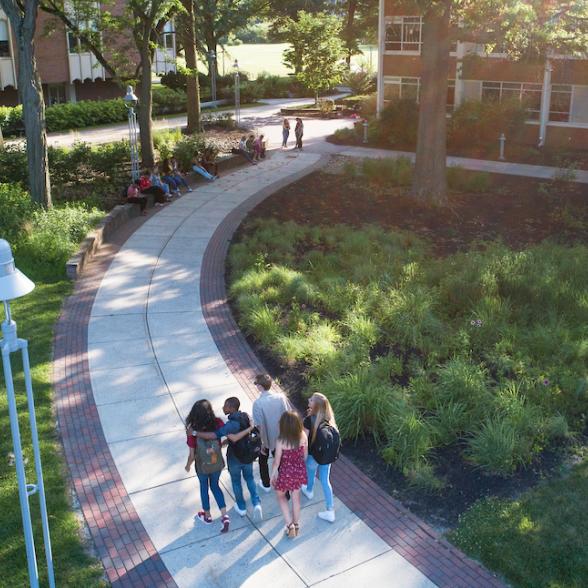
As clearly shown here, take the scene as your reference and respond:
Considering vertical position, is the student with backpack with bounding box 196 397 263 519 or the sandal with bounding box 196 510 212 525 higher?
the student with backpack with bounding box 196 397 263 519

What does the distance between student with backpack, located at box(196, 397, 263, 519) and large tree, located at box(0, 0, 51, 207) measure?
12164 millimetres

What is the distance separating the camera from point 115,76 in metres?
22.1

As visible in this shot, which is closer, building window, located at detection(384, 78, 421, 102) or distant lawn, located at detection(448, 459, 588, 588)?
distant lawn, located at detection(448, 459, 588, 588)

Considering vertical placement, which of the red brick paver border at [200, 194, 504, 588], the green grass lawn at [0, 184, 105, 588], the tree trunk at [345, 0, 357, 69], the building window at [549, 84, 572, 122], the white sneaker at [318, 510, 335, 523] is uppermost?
the tree trunk at [345, 0, 357, 69]

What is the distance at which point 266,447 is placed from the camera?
7473 mm

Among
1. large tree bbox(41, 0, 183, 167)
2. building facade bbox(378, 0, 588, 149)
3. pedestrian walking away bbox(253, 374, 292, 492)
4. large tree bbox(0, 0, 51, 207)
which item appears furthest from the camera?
building facade bbox(378, 0, 588, 149)

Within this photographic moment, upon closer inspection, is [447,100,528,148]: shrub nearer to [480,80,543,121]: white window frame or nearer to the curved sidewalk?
[480,80,543,121]: white window frame

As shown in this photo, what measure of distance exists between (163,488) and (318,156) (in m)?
22.0

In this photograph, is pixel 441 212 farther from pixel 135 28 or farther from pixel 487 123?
pixel 487 123

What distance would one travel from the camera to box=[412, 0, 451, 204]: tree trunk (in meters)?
20.3

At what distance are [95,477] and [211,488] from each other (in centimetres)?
166

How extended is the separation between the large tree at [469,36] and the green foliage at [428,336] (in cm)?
521

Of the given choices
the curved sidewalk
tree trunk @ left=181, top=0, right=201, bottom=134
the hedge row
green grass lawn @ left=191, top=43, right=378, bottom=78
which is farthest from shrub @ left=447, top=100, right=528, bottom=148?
green grass lawn @ left=191, top=43, right=378, bottom=78

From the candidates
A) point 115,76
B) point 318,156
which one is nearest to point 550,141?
point 318,156
